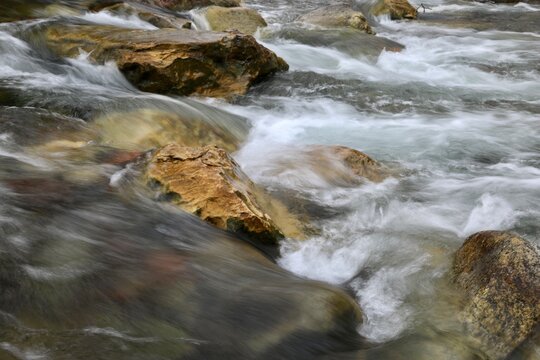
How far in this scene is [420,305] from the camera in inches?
157

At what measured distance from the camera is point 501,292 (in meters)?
3.67

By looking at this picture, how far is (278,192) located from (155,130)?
68.8 inches

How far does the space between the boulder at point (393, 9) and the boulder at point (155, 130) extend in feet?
40.0

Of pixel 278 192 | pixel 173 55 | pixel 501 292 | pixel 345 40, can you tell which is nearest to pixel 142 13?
pixel 173 55

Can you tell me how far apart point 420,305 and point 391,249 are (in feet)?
2.85

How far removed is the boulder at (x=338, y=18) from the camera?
47.4 ft

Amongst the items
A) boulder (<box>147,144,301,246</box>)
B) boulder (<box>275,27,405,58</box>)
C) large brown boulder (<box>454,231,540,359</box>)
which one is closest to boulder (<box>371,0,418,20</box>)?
boulder (<box>275,27,405,58</box>)

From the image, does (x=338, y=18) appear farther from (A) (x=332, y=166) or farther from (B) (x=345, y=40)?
(A) (x=332, y=166)

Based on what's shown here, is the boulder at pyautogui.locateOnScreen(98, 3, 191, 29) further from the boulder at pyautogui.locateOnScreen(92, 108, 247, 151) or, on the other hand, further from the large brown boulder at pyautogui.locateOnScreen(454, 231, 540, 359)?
the large brown boulder at pyautogui.locateOnScreen(454, 231, 540, 359)

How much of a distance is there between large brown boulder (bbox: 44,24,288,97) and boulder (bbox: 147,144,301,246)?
11.4 feet

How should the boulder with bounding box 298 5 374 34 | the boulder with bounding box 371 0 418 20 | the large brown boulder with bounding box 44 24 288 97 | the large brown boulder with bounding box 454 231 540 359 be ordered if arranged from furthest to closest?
the boulder with bounding box 371 0 418 20 < the boulder with bounding box 298 5 374 34 < the large brown boulder with bounding box 44 24 288 97 < the large brown boulder with bounding box 454 231 540 359

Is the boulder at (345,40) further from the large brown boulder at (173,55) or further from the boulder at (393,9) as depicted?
the boulder at (393,9)

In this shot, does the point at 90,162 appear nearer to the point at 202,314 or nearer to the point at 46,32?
the point at 202,314

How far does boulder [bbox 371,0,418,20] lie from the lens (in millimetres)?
17422
